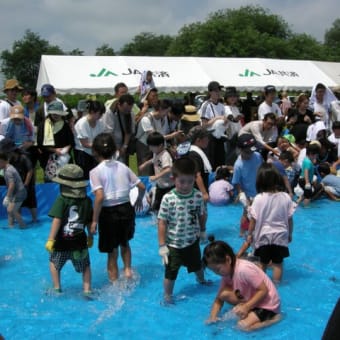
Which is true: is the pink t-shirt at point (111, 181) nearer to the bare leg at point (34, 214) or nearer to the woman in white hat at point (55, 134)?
the woman in white hat at point (55, 134)

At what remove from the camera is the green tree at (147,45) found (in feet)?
325

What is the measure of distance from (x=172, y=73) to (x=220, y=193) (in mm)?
9416

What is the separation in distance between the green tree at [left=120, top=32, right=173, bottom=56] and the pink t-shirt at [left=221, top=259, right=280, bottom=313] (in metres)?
97.0

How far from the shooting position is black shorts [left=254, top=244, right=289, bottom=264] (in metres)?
4.68

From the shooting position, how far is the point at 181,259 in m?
4.44

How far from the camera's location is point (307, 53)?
66250 mm

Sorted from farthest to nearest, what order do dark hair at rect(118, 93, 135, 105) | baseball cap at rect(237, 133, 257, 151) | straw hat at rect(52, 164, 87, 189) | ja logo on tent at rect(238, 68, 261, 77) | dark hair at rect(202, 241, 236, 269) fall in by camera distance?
1. ja logo on tent at rect(238, 68, 261, 77)
2. dark hair at rect(118, 93, 135, 105)
3. baseball cap at rect(237, 133, 257, 151)
4. straw hat at rect(52, 164, 87, 189)
5. dark hair at rect(202, 241, 236, 269)

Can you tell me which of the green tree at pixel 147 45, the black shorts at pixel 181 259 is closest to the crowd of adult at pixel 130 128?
the black shorts at pixel 181 259

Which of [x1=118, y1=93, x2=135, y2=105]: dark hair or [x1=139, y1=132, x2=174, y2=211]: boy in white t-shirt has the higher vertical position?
[x1=118, y1=93, x2=135, y2=105]: dark hair

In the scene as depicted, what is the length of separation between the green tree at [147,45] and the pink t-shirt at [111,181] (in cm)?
9592

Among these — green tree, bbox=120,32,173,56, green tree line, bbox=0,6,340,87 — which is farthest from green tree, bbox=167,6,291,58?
green tree, bbox=120,32,173,56

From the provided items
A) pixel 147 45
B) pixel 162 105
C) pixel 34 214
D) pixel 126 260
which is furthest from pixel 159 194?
pixel 147 45

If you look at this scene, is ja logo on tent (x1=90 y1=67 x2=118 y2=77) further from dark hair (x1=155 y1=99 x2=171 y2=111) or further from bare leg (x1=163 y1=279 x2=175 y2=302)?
bare leg (x1=163 y1=279 x2=175 y2=302)

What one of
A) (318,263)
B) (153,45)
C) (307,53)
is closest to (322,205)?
(318,263)
